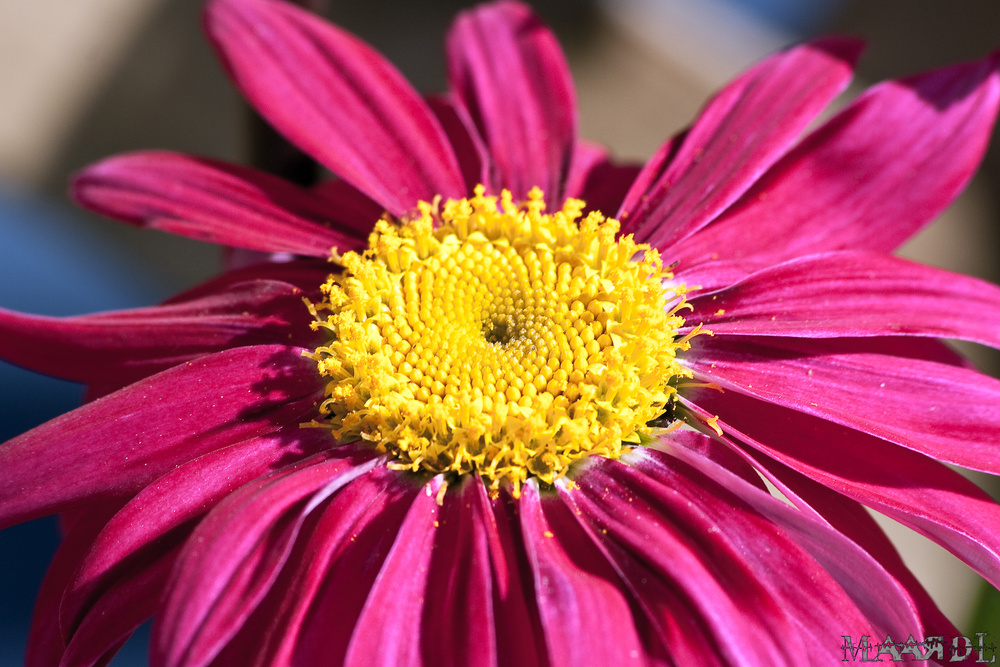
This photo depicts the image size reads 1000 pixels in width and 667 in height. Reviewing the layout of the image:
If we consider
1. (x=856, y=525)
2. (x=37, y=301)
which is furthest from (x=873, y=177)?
(x=37, y=301)

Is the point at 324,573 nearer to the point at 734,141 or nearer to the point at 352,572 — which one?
the point at 352,572

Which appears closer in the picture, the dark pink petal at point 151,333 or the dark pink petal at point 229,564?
the dark pink petal at point 229,564

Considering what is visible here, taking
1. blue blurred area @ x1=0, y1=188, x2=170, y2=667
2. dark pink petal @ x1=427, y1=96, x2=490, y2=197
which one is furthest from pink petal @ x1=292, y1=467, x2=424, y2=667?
blue blurred area @ x1=0, y1=188, x2=170, y2=667

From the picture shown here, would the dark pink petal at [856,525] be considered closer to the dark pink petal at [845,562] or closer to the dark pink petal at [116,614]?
the dark pink petal at [845,562]

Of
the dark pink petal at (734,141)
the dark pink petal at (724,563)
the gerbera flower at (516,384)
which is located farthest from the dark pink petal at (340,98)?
the dark pink petal at (724,563)

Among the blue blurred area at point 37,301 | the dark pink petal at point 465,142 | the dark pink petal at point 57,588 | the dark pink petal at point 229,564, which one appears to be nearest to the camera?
the dark pink petal at point 229,564

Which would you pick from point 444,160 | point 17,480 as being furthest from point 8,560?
point 444,160

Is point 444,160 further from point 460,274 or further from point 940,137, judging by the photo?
point 940,137
